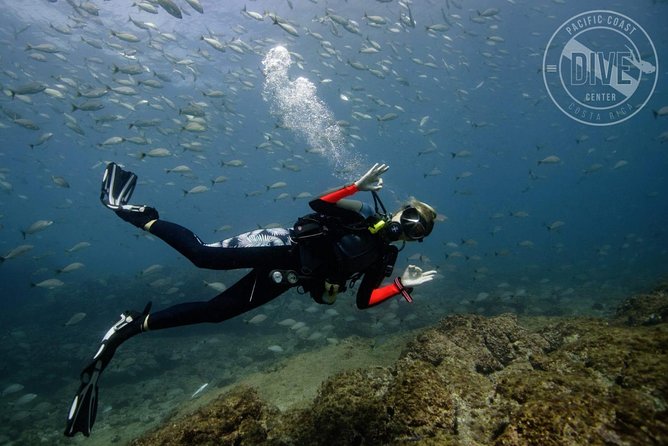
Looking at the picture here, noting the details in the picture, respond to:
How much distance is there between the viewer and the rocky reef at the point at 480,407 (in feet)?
7.07

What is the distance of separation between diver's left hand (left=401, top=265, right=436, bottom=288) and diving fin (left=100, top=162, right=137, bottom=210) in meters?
4.25

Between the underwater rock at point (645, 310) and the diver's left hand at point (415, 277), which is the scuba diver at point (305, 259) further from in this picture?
the underwater rock at point (645, 310)

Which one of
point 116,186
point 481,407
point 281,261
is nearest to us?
point 481,407

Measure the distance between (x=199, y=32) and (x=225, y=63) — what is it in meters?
4.98

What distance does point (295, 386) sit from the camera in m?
6.19

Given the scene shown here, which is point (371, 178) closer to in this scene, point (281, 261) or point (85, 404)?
point (281, 261)

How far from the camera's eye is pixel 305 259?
388 cm

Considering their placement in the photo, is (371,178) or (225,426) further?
(371,178)

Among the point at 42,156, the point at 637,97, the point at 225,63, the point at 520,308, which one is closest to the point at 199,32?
the point at 225,63

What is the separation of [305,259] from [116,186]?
371 centimetres

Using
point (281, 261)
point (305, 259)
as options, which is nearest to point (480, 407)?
point (305, 259)

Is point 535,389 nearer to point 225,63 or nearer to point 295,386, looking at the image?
point 295,386

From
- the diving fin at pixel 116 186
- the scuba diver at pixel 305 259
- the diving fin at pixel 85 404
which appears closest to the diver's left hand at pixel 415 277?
the scuba diver at pixel 305 259

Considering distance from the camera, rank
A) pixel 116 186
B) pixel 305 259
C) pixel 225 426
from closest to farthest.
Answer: pixel 225 426, pixel 305 259, pixel 116 186
